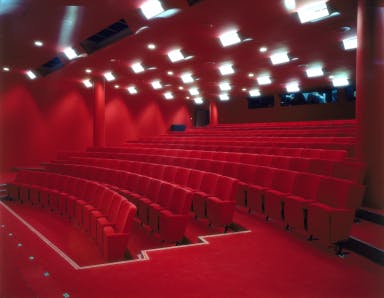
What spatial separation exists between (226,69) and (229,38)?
6.98 feet

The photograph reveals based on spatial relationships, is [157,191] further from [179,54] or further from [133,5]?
[179,54]

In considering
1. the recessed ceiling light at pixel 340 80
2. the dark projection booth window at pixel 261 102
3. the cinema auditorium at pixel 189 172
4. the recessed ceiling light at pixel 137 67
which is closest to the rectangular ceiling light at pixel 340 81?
the recessed ceiling light at pixel 340 80

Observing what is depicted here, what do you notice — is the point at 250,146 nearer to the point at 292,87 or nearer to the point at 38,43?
the point at 38,43

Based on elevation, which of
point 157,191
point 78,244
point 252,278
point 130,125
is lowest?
point 78,244

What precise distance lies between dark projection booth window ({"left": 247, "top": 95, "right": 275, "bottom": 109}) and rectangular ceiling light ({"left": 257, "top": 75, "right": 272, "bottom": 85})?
2.46 meters

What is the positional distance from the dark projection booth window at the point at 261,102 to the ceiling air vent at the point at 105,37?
693cm

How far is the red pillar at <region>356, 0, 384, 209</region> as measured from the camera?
2713 mm

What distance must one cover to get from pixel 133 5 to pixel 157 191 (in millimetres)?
1887

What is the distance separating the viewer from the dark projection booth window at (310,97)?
9.80 meters

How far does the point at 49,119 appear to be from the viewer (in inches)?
305

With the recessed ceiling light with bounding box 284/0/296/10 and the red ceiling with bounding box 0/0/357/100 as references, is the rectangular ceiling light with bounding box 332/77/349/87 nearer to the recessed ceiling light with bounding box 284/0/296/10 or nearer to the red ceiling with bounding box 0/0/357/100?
the red ceiling with bounding box 0/0/357/100

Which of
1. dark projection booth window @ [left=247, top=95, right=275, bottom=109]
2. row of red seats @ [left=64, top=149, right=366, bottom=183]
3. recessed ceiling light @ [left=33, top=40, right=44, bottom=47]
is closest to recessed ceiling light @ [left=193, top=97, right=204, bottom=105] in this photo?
dark projection booth window @ [left=247, top=95, right=275, bottom=109]

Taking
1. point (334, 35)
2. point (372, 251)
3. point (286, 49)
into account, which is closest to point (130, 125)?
point (286, 49)

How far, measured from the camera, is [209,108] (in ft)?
41.2
